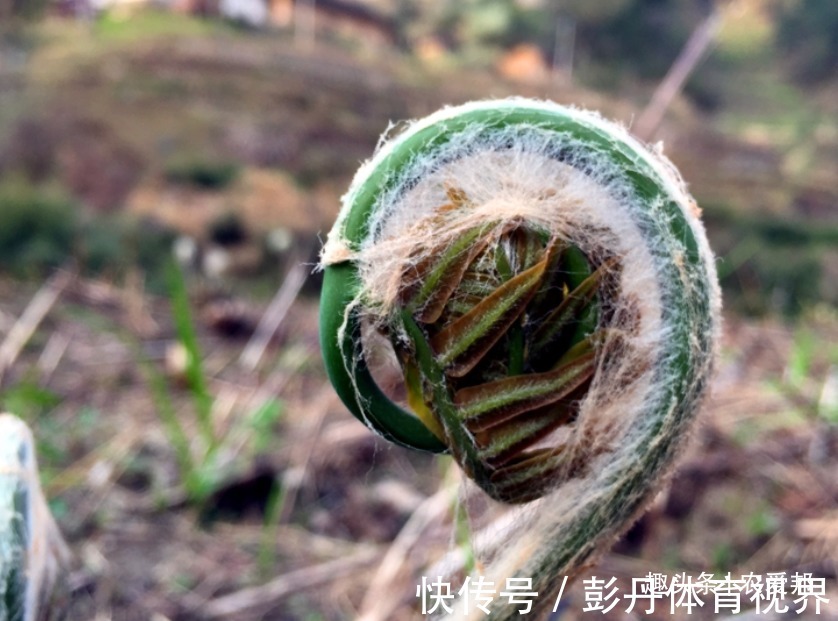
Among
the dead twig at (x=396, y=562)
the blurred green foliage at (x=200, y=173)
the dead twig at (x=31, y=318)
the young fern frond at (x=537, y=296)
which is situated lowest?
the dead twig at (x=31, y=318)

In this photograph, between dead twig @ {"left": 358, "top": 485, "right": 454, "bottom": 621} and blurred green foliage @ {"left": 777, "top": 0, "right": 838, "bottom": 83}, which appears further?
blurred green foliage @ {"left": 777, "top": 0, "right": 838, "bottom": 83}

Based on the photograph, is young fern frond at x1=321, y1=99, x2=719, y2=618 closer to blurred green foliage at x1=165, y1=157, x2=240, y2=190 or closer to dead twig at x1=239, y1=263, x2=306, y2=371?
dead twig at x1=239, y1=263, x2=306, y2=371

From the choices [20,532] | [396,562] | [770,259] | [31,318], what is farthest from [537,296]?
[770,259]

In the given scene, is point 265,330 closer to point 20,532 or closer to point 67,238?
point 67,238

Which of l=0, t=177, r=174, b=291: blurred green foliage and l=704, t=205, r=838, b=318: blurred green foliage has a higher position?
l=704, t=205, r=838, b=318: blurred green foliage

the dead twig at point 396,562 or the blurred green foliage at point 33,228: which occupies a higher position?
the dead twig at point 396,562

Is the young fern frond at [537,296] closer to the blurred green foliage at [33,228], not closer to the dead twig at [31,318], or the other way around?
the dead twig at [31,318]

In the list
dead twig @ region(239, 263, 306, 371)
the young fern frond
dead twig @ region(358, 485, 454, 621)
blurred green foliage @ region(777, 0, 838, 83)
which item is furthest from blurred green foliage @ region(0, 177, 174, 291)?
blurred green foliage @ region(777, 0, 838, 83)

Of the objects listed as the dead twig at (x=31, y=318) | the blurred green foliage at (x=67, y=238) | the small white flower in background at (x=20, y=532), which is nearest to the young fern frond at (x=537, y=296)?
the small white flower in background at (x=20, y=532)

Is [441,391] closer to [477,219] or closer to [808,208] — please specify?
[477,219]
